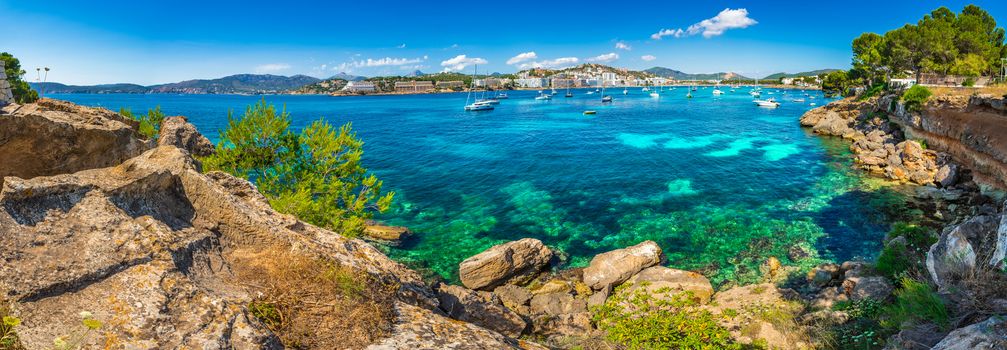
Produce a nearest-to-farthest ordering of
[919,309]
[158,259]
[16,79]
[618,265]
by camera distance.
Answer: [158,259]
[919,309]
[618,265]
[16,79]

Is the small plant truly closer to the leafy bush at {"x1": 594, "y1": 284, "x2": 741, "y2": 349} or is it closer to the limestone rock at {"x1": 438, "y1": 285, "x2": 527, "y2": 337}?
the limestone rock at {"x1": 438, "y1": 285, "x2": 527, "y2": 337}

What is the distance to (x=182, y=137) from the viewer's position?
2867cm

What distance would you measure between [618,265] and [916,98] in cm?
5208

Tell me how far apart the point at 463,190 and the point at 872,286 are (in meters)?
31.2

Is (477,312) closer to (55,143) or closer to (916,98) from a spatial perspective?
(55,143)

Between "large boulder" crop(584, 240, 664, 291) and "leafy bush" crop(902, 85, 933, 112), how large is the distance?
48480mm

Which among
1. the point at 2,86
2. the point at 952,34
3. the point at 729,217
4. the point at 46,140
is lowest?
the point at 729,217

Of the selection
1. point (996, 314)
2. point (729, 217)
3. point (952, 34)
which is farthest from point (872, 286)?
point (952, 34)

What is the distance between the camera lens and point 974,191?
3275cm

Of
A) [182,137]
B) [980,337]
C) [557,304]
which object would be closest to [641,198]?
[557,304]

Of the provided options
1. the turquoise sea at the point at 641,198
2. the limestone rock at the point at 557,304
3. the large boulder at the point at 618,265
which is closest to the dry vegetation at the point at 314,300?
Answer: the limestone rock at the point at 557,304

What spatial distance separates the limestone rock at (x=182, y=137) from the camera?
1075 inches

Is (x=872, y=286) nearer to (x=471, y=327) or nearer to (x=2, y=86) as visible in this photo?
(x=471, y=327)

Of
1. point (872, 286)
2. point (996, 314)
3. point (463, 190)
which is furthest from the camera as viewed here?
point (463, 190)
